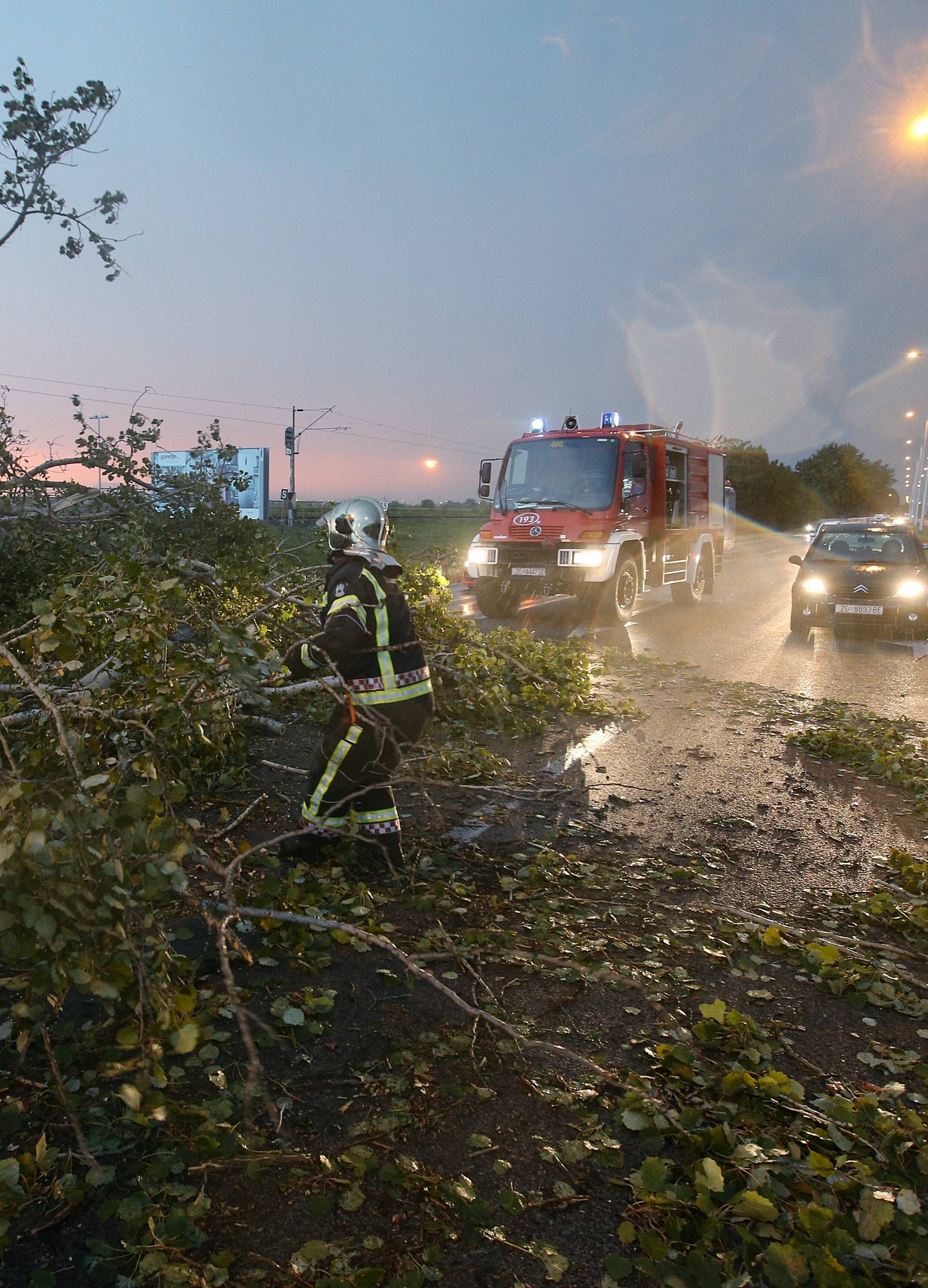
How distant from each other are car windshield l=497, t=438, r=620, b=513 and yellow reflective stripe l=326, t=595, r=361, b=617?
8907 millimetres

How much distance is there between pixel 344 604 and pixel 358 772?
2.83 feet

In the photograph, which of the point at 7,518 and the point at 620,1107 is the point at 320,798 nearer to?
the point at 620,1107

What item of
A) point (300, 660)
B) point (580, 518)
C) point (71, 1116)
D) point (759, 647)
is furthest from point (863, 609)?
point (71, 1116)

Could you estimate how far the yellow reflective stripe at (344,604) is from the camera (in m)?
4.09

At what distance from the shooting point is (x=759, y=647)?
12.1 metres

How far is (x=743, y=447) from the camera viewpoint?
280 ft

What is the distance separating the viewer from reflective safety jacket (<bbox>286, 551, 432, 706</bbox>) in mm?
4078

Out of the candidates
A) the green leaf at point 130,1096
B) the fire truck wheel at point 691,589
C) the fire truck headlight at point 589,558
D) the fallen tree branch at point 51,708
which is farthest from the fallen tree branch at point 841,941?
the fire truck wheel at point 691,589

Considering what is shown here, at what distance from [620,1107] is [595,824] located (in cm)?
264

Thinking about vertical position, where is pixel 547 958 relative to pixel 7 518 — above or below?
below

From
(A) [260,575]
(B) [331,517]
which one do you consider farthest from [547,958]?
(A) [260,575]

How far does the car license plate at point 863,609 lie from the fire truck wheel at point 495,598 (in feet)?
15.3

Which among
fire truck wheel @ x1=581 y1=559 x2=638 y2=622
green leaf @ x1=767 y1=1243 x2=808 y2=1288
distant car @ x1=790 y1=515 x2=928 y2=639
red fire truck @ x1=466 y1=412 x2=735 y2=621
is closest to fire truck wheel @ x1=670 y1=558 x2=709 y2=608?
red fire truck @ x1=466 y1=412 x2=735 y2=621

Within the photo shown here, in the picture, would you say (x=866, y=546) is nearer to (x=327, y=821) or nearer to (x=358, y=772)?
(x=358, y=772)
